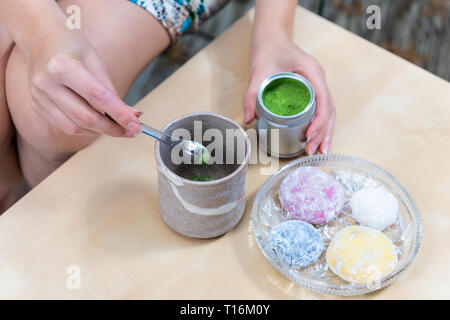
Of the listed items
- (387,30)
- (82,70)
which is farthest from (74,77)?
(387,30)

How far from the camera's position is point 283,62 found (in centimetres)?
89

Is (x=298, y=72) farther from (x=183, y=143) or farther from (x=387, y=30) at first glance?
(x=387, y=30)

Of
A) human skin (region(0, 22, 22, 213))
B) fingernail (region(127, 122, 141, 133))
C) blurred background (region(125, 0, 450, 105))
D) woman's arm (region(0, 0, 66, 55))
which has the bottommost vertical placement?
blurred background (region(125, 0, 450, 105))

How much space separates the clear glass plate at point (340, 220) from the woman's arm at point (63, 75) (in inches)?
9.2

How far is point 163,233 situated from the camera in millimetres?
→ 779

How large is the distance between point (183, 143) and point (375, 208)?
0.29m

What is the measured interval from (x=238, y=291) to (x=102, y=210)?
0.23m

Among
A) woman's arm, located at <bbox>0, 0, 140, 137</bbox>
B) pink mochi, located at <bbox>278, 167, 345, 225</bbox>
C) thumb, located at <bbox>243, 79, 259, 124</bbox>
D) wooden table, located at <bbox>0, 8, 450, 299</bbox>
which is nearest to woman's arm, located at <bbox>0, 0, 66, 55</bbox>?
woman's arm, located at <bbox>0, 0, 140, 137</bbox>

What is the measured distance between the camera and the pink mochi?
2.51 feet

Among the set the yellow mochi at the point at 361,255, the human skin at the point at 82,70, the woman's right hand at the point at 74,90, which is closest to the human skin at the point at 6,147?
the human skin at the point at 82,70

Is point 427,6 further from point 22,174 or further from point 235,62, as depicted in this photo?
point 22,174

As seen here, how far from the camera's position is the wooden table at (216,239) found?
0.73m

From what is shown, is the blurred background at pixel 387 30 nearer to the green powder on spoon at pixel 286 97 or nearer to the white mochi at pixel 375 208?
the green powder on spoon at pixel 286 97

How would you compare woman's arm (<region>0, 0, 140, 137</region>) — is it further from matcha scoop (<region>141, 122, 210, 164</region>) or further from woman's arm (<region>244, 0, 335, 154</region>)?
woman's arm (<region>244, 0, 335, 154</region>)
